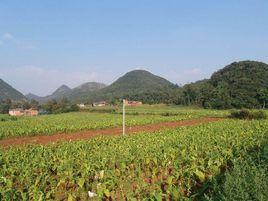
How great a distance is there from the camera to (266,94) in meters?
80.1

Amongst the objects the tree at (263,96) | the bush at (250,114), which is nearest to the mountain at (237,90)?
the tree at (263,96)

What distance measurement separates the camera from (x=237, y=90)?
85.5 meters

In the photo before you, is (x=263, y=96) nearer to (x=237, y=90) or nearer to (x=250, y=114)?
(x=237, y=90)

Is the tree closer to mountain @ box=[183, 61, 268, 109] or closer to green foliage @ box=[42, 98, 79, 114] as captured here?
mountain @ box=[183, 61, 268, 109]

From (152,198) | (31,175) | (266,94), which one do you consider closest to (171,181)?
(152,198)

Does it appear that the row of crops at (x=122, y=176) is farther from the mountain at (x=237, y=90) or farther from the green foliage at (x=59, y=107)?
the green foliage at (x=59, y=107)

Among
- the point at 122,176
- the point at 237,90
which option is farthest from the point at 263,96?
the point at 122,176

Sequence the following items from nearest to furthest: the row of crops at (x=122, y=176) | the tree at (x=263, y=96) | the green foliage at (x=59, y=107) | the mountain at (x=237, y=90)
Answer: the row of crops at (x=122, y=176) < the tree at (x=263, y=96) < the mountain at (x=237, y=90) < the green foliage at (x=59, y=107)

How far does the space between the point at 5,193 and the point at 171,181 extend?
4.03 metres

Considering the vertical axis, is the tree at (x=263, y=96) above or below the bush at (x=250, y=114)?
above

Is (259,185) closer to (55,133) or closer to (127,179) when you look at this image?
(127,179)

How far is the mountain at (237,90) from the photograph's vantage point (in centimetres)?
8212

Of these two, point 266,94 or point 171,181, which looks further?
point 266,94

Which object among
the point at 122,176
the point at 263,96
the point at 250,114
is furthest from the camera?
the point at 263,96
